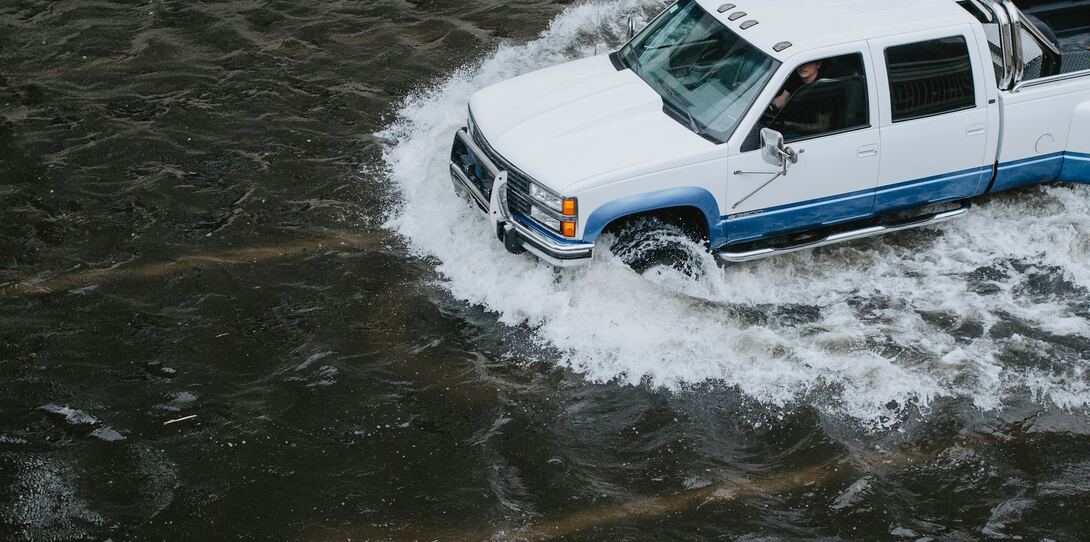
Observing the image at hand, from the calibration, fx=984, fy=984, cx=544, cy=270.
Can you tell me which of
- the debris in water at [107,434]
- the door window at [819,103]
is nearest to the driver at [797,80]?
the door window at [819,103]

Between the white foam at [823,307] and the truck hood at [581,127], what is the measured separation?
2.75 ft

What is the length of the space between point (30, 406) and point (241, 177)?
3118 mm

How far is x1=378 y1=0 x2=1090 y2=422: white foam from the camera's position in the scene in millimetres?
6863

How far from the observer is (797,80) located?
7016 millimetres

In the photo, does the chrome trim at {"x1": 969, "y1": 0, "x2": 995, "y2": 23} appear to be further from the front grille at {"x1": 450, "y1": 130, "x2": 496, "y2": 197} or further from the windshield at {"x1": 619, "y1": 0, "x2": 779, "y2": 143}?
the front grille at {"x1": 450, "y1": 130, "x2": 496, "y2": 197}

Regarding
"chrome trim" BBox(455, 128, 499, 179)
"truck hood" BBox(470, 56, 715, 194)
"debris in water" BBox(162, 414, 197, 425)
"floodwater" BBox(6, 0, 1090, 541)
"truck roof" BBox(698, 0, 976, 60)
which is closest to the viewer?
"floodwater" BBox(6, 0, 1090, 541)

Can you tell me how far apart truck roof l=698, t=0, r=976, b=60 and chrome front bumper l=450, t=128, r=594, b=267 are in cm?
202

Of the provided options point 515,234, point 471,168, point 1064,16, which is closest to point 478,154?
point 471,168

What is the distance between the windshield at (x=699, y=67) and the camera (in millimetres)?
7059

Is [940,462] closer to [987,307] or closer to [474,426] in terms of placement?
[987,307]

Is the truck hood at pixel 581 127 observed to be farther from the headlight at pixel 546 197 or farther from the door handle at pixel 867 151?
the door handle at pixel 867 151

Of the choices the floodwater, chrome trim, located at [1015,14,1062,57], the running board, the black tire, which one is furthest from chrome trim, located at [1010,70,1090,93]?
the black tire

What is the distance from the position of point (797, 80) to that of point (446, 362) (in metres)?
3.21

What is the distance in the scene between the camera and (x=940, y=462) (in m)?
6.27
